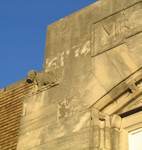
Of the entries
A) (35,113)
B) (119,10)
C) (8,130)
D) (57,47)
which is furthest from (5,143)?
(119,10)

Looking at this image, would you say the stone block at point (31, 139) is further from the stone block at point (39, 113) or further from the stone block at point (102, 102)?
the stone block at point (102, 102)

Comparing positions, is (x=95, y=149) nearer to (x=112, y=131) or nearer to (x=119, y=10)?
(x=112, y=131)

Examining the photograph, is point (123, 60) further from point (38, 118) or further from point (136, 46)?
point (38, 118)

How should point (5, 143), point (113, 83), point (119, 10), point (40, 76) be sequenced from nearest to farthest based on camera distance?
point (113, 83), point (119, 10), point (40, 76), point (5, 143)

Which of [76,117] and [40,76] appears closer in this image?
[76,117]

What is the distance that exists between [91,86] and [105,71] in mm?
361

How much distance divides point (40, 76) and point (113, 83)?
1844 millimetres

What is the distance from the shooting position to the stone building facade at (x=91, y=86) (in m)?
6.79

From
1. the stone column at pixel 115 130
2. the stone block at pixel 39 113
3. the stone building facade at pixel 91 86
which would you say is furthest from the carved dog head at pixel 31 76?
the stone column at pixel 115 130

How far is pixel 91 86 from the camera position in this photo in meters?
7.23

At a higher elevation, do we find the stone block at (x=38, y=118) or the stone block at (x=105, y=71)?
the stone block at (x=105, y=71)

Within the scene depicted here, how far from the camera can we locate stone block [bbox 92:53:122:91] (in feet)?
22.9

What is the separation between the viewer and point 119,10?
7.64 meters

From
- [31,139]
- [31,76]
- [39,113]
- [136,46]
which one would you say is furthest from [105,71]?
[31,76]
